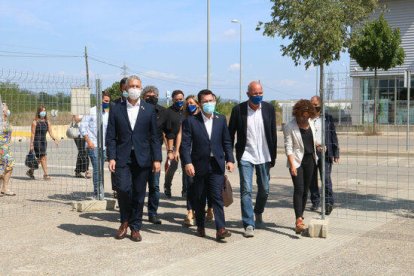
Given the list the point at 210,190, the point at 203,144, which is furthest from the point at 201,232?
the point at 203,144

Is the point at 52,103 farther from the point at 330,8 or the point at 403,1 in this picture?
the point at 403,1

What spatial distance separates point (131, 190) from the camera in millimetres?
6887

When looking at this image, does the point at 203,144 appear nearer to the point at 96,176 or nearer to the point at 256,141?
the point at 256,141

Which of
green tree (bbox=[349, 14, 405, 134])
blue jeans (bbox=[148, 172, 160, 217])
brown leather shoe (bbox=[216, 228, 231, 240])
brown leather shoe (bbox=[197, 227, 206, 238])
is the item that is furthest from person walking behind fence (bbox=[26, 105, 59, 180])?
green tree (bbox=[349, 14, 405, 134])

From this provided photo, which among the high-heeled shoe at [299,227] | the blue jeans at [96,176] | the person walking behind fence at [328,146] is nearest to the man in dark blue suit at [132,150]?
the high-heeled shoe at [299,227]

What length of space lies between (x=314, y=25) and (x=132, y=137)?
14326 millimetres

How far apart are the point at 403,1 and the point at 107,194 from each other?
3028 cm

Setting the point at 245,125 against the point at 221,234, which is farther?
the point at 245,125

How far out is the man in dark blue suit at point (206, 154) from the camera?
686 cm

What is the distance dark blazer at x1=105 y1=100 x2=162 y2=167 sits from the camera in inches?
267

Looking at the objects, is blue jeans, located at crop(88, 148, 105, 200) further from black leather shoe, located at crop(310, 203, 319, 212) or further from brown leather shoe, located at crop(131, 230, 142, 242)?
Answer: black leather shoe, located at crop(310, 203, 319, 212)

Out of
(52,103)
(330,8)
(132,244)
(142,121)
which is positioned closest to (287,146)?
(142,121)

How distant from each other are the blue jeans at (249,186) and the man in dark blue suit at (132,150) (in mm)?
1101

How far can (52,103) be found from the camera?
9.27 m
